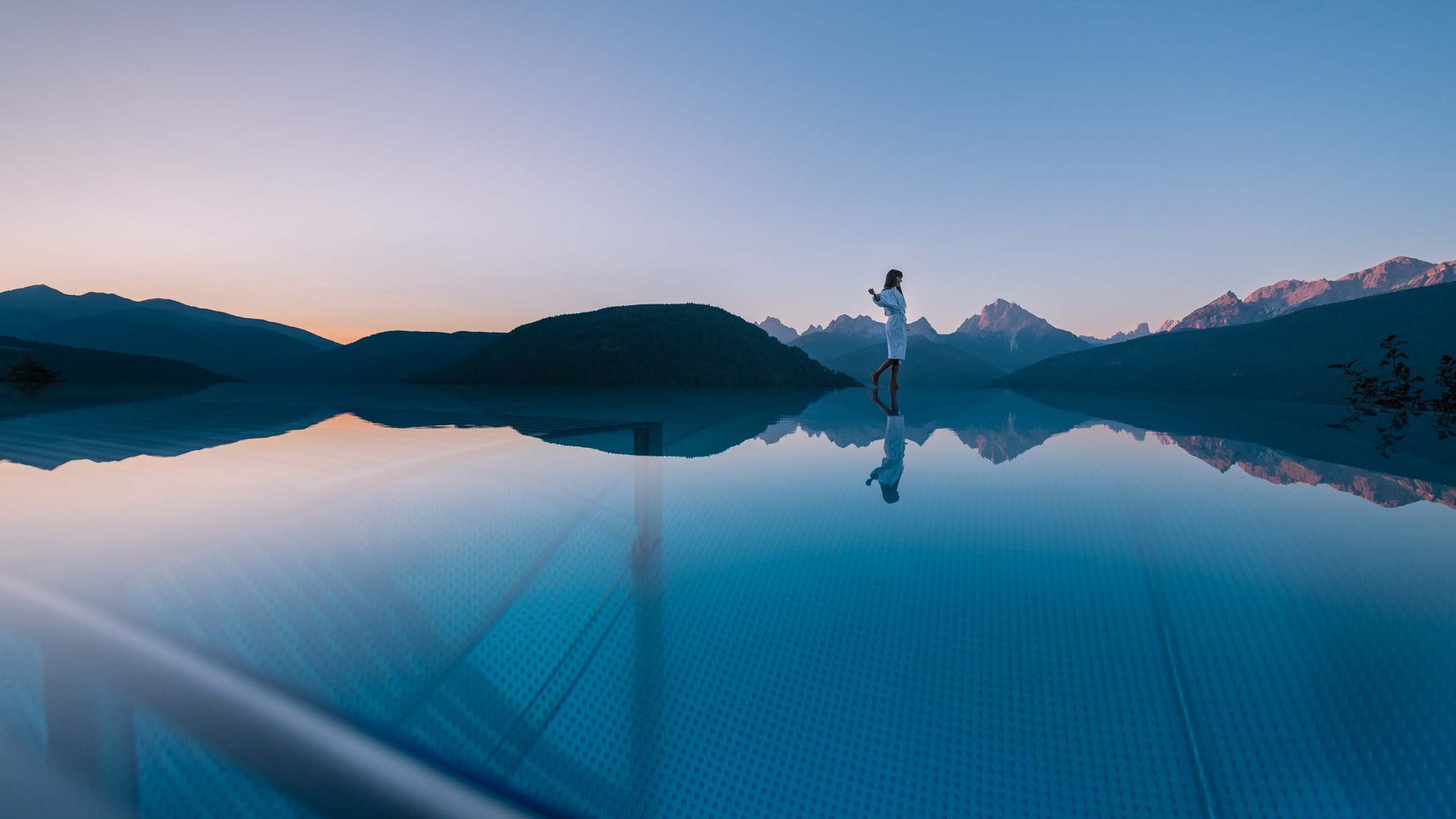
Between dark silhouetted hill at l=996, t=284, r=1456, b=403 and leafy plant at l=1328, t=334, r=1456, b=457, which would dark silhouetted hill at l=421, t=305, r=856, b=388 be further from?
leafy plant at l=1328, t=334, r=1456, b=457

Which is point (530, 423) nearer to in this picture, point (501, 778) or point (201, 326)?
point (501, 778)

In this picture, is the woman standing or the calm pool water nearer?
the calm pool water

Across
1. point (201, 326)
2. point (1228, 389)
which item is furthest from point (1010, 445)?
point (201, 326)

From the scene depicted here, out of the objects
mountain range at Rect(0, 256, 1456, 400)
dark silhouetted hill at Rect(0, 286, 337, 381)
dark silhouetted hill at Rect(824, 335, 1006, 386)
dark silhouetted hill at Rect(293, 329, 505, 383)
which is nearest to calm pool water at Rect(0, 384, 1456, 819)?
mountain range at Rect(0, 256, 1456, 400)

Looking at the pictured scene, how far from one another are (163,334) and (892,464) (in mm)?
198476

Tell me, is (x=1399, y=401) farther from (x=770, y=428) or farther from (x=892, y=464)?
(x=892, y=464)

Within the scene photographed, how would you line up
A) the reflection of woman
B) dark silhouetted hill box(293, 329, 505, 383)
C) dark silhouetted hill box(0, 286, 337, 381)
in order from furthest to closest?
dark silhouetted hill box(0, 286, 337, 381) → dark silhouetted hill box(293, 329, 505, 383) → the reflection of woman

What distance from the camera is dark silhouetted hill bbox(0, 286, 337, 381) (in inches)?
5344

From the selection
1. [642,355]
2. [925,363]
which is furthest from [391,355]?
[925,363]

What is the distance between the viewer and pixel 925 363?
13462 centimetres

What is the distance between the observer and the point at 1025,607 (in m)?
2.61

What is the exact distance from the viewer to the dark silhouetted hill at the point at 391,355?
11494cm

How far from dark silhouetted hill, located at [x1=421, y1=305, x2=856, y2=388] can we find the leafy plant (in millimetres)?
33665

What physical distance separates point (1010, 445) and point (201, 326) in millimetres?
202893
